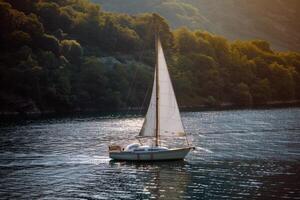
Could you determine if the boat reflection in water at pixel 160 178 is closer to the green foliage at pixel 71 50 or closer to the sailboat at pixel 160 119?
the sailboat at pixel 160 119

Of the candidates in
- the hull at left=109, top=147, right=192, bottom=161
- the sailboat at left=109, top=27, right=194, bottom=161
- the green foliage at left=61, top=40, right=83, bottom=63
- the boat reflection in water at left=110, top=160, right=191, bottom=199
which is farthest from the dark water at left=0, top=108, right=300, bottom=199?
the green foliage at left=61, top=40, right=83, bottom=63

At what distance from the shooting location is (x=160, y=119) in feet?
260

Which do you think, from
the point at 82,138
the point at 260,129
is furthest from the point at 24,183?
the point at 260,129

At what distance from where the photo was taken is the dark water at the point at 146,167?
60.7 meters

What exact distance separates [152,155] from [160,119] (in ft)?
20.0

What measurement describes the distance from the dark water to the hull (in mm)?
1104

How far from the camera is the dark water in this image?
60.7 metres

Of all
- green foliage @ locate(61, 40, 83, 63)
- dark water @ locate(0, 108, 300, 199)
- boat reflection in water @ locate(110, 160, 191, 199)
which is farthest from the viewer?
green foliage @ locate(61, 40, 83, 63)

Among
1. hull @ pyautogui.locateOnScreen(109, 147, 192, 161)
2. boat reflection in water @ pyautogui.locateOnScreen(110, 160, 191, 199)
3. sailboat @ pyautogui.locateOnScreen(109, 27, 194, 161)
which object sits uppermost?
sailboat @ pyautogui.locateOnScreen(109, 27, 194, 161)

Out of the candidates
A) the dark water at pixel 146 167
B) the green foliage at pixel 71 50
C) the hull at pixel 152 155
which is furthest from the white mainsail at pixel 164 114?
the green foliage at pixel 71 50

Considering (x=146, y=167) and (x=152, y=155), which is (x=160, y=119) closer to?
(x=152, y=155)

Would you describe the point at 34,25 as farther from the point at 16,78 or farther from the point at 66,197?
the point at 66,197

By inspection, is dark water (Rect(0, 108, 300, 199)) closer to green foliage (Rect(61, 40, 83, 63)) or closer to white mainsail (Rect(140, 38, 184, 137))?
white mainsail (Rect(140, 38, 184, 137))

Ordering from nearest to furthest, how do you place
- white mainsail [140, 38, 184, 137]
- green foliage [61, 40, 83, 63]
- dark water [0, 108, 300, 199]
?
dark water [0, 108, 300, 199], white mainsail [140, 38, 184, 137], green foliage [61, 40, 83, 63]
